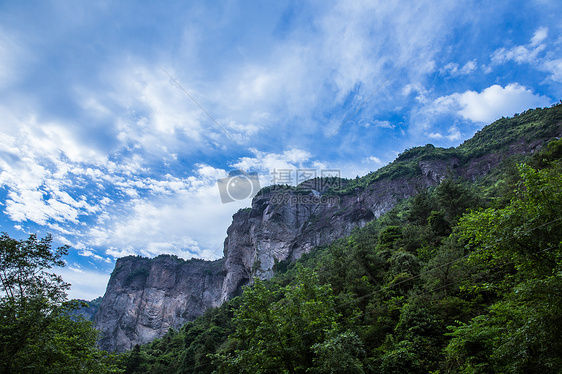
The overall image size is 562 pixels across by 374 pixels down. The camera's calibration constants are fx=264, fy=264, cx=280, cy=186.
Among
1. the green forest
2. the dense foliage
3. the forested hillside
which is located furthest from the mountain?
the dense foliage

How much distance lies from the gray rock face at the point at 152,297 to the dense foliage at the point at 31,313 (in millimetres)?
79981

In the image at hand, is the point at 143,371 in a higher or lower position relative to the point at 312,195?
lower

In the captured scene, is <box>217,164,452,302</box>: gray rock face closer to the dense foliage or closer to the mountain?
the mountain

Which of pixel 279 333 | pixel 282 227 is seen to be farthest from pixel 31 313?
pixel 282 227

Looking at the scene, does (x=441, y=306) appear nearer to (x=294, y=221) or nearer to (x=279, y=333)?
(x=279, y=333)

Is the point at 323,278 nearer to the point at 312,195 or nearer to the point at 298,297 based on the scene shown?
the point at 298,297

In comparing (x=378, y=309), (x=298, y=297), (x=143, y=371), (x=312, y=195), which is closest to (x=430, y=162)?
(x=312, y=195)

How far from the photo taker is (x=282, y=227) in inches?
2849

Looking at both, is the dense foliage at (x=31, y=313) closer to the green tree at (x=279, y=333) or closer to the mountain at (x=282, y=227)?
the green tree at (x=279, y=333)

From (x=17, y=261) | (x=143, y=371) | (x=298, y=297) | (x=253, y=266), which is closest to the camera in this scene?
(x=17, y=261)

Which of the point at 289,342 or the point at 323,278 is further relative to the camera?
the point at 323,278

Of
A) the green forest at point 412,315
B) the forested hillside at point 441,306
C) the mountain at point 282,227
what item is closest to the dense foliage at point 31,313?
the green forest at point 412,315

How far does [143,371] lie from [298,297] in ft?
92.4

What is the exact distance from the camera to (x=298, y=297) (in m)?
12.1
